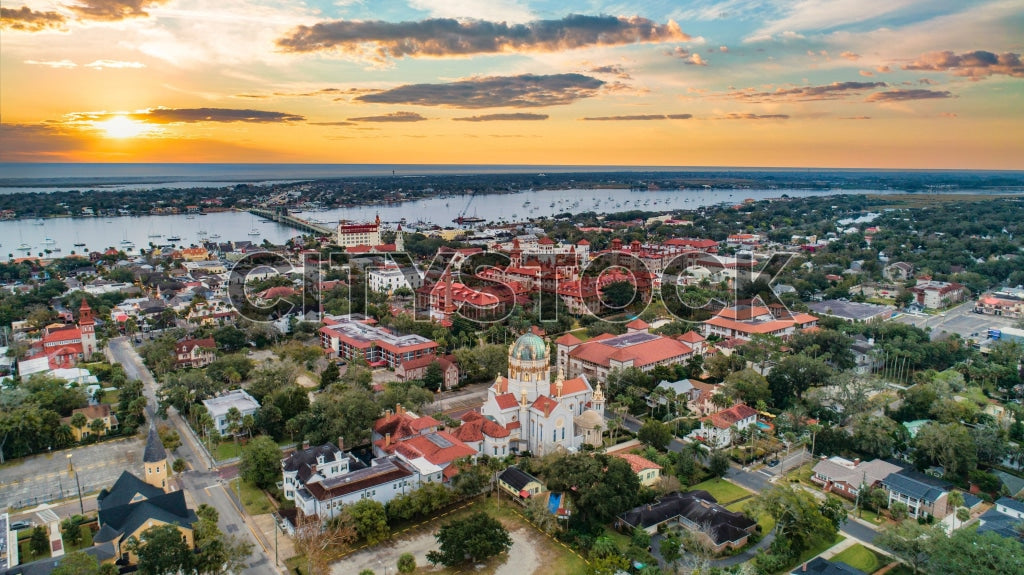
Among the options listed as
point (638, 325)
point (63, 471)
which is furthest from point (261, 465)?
point (638, 325)

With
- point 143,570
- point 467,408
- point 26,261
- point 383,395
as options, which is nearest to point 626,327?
point 467,408

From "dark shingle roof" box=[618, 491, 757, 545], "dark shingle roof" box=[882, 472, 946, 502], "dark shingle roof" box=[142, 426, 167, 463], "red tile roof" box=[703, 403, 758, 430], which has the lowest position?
"dark shingle roof" box=[618, 491, 757, 545]

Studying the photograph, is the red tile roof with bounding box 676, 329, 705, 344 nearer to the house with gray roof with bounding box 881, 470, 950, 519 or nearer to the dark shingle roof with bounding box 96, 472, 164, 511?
the house with gray roof with bounding box 881, 470, 950, 519

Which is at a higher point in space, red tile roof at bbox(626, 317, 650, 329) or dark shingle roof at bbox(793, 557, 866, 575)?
red tile roof at bbox(626, 317, 650, 329)

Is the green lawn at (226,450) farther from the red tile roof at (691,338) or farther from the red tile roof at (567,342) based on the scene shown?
the red tile roof at (691,338)

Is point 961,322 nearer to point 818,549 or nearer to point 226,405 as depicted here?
point 818,549

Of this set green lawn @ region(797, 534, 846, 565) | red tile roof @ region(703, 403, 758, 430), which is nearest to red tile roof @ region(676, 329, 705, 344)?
red tile roof @ region(703, 403, 758, 430)
